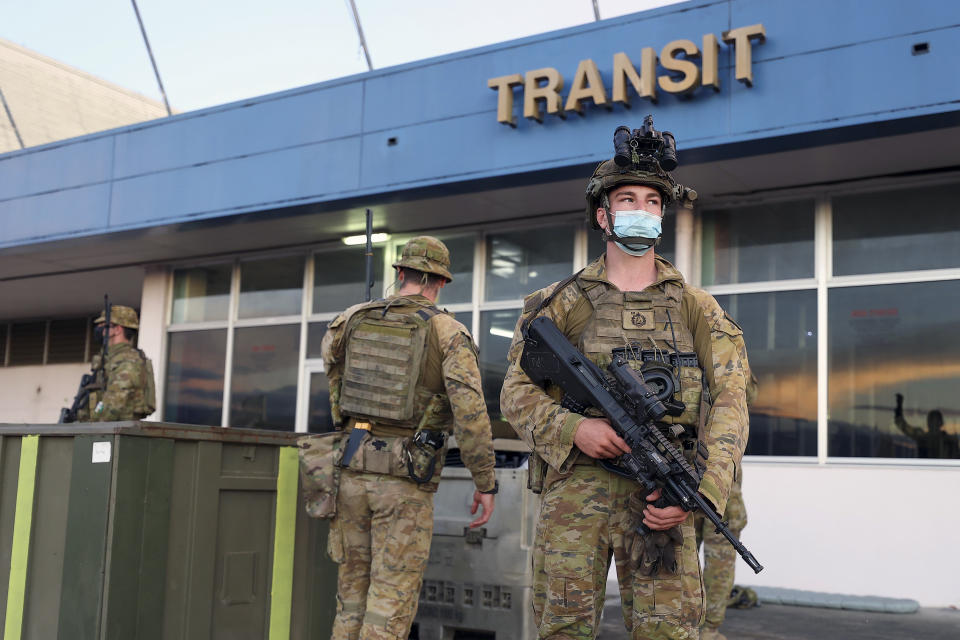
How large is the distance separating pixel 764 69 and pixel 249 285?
687 cm

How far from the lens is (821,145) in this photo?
7363 mm

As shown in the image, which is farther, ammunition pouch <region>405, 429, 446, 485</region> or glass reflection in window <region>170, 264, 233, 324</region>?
glass reflection in window <region>170, 264, 233, 324</region>

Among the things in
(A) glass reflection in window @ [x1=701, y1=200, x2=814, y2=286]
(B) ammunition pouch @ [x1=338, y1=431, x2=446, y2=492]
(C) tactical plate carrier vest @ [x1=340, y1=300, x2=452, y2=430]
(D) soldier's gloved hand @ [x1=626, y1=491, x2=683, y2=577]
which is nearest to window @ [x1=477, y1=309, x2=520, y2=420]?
(A) glass reflection in window @ [x1=701, y1=200, x2=814, y2=286]

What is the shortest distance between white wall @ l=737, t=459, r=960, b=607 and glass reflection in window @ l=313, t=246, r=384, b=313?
4772 mm

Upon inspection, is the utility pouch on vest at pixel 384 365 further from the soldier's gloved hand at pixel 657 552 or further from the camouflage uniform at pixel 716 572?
the camouflage uniform at pixel 716 572

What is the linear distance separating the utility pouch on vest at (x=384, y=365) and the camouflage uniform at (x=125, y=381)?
3972mm

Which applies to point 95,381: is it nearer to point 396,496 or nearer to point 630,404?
point 396,496

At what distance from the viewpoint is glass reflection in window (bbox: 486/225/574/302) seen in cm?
970

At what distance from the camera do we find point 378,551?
4.21 metres

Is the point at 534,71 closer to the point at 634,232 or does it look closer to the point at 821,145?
the point at 821,145

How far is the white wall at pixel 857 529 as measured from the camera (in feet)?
24.8

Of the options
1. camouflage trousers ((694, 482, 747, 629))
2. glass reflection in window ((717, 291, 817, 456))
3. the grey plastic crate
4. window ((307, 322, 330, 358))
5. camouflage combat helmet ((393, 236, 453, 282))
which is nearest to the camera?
camouflage combat helmet ((393, 236, 453, 282))

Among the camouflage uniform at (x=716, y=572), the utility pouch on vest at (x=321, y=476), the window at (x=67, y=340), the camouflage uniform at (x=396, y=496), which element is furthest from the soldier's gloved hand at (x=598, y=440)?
the window at (x=67, y=340)

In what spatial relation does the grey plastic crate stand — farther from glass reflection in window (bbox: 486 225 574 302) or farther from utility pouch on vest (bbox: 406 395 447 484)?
glass reflection in window (bbox: 486 225 574 302)
